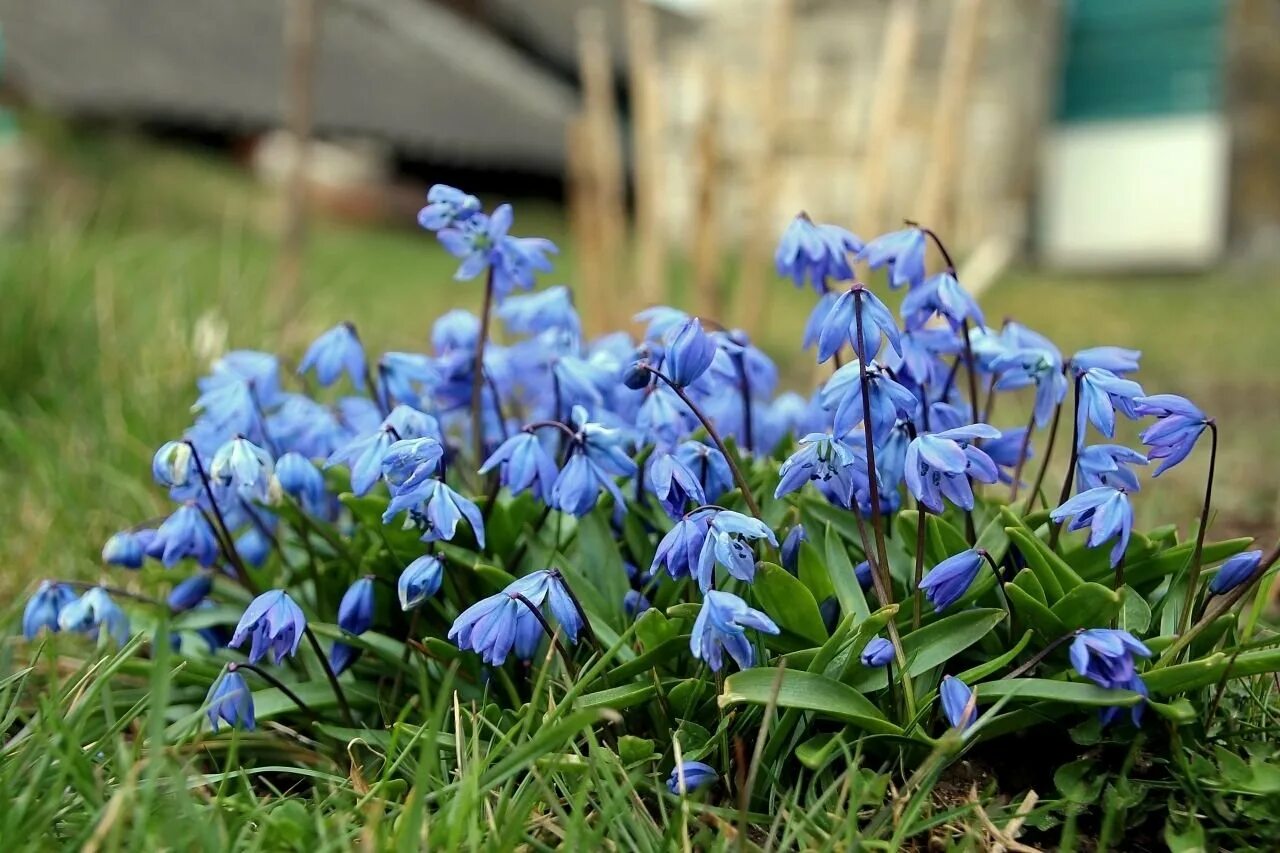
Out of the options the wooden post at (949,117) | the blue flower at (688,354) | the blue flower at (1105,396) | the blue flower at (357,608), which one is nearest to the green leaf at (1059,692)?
the blue flower at (1105,396)

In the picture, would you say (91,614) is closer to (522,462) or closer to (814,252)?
(522,462)

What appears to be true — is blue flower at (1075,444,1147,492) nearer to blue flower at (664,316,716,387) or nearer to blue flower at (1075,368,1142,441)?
blue flower at (1075,368,1142,441)

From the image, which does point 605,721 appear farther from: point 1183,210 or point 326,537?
point 1183,210

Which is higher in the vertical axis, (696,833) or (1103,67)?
(1103,67)

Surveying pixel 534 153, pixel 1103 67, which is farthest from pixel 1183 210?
pixel 534 153

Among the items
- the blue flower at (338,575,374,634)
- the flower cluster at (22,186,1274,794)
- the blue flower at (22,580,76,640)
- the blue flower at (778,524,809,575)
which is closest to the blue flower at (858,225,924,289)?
the flower cluster at (22,186,1274,794)

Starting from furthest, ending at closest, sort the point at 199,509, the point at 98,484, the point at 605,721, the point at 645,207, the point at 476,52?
the point at 476,52 < the point at 645,207 < the point at 98,484 < the point at 199,509 < the point at 605,721

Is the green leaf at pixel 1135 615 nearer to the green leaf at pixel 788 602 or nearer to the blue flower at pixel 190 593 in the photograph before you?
the green leaf at pixel 788 602

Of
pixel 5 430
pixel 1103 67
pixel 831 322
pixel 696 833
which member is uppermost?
pixel 1103 67
